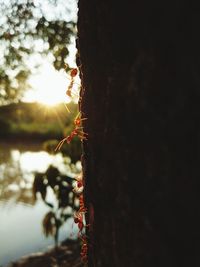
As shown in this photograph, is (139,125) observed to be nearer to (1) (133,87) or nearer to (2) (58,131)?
(1) (133,87)

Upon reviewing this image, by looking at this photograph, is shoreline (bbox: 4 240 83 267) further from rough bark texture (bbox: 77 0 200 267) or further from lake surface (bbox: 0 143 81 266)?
rough bark texture (bbox: 77 0 200 267)

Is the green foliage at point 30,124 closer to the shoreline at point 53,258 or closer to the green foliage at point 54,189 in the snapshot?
the shoreline at point 53,258

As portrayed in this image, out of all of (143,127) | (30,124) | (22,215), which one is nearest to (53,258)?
(22,215)

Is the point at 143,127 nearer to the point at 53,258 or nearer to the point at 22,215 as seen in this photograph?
the point at 53,258

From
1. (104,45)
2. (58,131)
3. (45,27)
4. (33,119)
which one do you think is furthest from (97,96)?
(33,119)

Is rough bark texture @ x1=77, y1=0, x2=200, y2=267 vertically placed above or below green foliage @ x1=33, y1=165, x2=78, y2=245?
below

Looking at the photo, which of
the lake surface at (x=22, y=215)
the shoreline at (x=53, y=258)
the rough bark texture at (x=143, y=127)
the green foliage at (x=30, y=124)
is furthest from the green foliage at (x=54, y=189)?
the green foliage at (x=30, y=124)

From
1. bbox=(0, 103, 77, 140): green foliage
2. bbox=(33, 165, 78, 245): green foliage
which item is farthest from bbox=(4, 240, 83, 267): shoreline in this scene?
bbox=(0, 103, 77, 140): green foliage
